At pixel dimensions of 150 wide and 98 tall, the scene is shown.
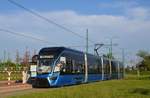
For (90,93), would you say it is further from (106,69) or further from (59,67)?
(106,69)

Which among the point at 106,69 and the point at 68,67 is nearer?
the point at 68,67

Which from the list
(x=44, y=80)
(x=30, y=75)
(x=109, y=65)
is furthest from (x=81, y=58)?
(x=109, y=65)

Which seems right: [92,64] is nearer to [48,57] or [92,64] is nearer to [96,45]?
[48,57]

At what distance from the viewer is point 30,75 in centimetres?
3981

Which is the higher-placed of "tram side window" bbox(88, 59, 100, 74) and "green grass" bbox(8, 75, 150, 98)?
"tram side window" bbox(88, 59, 100, 74)

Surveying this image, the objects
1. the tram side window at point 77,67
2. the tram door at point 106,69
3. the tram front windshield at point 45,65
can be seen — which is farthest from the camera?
the tram door at point 106,69

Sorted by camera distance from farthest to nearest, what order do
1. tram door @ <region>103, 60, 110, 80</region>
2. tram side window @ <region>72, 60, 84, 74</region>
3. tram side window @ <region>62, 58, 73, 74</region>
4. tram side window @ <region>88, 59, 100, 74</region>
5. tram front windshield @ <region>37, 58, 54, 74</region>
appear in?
tram door @ <region>103, 60, 110, 80</region>, tram side window @ <region>88, 59, 100, 74</region>, tram side window @ <region>72, 60, 84, 74</region>, tram side window @ <region>62, 58, 73, 74</region>, tram front windshield @ <region>37, 58, 54, 74</region>

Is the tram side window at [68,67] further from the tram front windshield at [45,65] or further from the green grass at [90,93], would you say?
the green grass at [90,93]

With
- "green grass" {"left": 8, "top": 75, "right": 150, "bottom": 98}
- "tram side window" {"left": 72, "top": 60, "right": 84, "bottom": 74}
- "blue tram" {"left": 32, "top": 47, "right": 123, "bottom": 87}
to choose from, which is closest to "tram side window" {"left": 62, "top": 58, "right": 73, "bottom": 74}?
"blue tram" {"left": 32, "top": 47, "right": 123, "bottom": 87}

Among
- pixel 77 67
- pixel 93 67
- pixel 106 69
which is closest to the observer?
pixel 77 67

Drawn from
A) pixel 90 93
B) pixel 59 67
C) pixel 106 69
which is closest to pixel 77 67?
pixel 59 67

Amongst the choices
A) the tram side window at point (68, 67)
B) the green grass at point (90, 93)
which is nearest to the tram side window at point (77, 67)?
the tram side window at point (68, 67)

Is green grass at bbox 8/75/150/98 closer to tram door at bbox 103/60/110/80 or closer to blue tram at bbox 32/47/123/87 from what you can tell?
blue tram at bbox 32/47/123/87

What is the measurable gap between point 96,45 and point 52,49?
3433 centimetres
